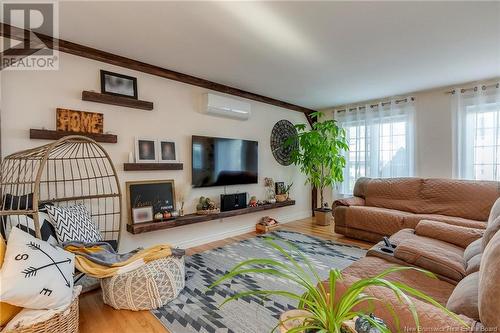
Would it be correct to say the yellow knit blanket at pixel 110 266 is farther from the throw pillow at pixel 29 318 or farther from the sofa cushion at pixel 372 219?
the sofa cushion at pixel 372 219

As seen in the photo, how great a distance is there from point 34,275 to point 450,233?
3.02m

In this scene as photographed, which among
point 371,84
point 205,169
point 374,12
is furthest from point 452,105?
point 205,169

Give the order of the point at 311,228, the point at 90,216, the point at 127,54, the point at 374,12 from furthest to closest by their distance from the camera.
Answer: the point at 311,228 → the point at 127,54 → the point at 90,216 → the point at 374,12

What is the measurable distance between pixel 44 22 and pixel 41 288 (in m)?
2.12

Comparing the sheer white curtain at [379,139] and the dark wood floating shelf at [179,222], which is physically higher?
the sheer white curtain at [379,139]

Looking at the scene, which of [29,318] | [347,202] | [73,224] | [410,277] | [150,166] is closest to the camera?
[29,318]

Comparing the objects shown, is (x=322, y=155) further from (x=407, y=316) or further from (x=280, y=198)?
(x=407, y=316)

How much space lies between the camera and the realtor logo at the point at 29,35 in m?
1.94

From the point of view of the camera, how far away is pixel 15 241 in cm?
141

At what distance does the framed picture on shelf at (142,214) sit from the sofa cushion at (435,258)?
8.03 ft

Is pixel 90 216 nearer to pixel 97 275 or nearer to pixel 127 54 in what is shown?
pixel 97 275

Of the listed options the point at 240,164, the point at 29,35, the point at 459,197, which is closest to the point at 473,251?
the point at 459,197

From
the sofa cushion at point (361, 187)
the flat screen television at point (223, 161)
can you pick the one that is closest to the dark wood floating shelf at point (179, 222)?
the flat screen television at point (223, 161)

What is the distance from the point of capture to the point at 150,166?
9.59 feet
